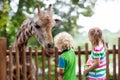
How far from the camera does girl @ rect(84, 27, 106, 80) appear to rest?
4.33 metres

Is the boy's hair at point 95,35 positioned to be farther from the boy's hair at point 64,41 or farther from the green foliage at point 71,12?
the green foliage at point 71,12

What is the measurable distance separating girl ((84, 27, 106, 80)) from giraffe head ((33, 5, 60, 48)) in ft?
2.48

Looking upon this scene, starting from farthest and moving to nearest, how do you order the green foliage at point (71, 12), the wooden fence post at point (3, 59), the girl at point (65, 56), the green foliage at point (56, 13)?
the green foliage at point (71, 12)
the green foliage at point (56, 13)
the wooden fence post at point (3, 59)
the girl at point (65, 56)

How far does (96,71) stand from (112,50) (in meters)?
1.51

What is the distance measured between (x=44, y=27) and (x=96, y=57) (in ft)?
3.46

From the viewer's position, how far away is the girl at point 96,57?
4328 mm

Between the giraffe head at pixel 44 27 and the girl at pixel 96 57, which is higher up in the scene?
the giraffe head at pixel 44 27

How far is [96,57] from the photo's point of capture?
4.32 meters

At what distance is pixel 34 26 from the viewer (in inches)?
200

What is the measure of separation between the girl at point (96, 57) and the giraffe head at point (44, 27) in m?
0.76

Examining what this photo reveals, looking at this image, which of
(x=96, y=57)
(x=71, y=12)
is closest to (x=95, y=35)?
(x=96, y=57)

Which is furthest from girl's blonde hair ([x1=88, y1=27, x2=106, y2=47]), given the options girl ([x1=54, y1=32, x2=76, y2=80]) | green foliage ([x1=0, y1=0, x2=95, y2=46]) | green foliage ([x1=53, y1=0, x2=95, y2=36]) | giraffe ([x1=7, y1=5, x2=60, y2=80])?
green foliage ([x1=53, y1=0, x2=95, y2=36])

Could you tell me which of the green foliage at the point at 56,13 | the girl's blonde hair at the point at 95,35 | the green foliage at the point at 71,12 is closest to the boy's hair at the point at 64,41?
the girl's blonde hair at the point at 95,35

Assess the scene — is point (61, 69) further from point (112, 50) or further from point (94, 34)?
point (112, 50)
